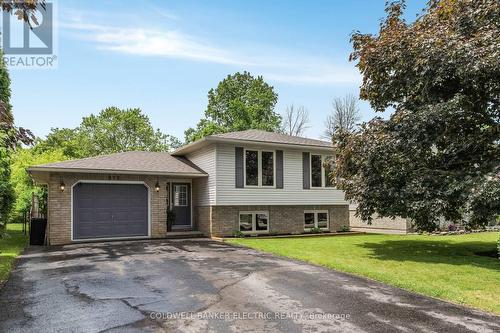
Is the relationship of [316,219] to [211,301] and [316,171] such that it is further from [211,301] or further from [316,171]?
[211,301]

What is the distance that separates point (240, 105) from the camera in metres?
43.6

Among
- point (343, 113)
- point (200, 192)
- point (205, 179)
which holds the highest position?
Answer: point (343, 113)

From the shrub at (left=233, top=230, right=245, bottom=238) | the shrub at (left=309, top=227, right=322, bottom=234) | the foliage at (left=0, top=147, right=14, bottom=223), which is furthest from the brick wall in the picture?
the shrub at (left=309, top=227, right=322, bottom=234)

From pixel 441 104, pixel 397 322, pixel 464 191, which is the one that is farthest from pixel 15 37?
pixel 464 191

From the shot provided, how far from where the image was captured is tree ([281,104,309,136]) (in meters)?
47.6

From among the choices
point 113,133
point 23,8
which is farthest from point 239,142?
point 113,133

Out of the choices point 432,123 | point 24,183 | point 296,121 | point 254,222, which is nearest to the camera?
point 432,123

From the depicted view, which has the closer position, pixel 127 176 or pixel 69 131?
pixel 127 176

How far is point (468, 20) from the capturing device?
11102 millimetres

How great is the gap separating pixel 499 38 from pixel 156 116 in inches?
1630

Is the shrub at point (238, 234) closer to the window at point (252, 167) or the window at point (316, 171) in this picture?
the window at point (252, 167)

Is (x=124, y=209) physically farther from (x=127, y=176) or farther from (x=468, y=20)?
(x=468, y=20)

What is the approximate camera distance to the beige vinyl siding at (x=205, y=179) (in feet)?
54.0

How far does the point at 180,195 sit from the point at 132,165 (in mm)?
3211
